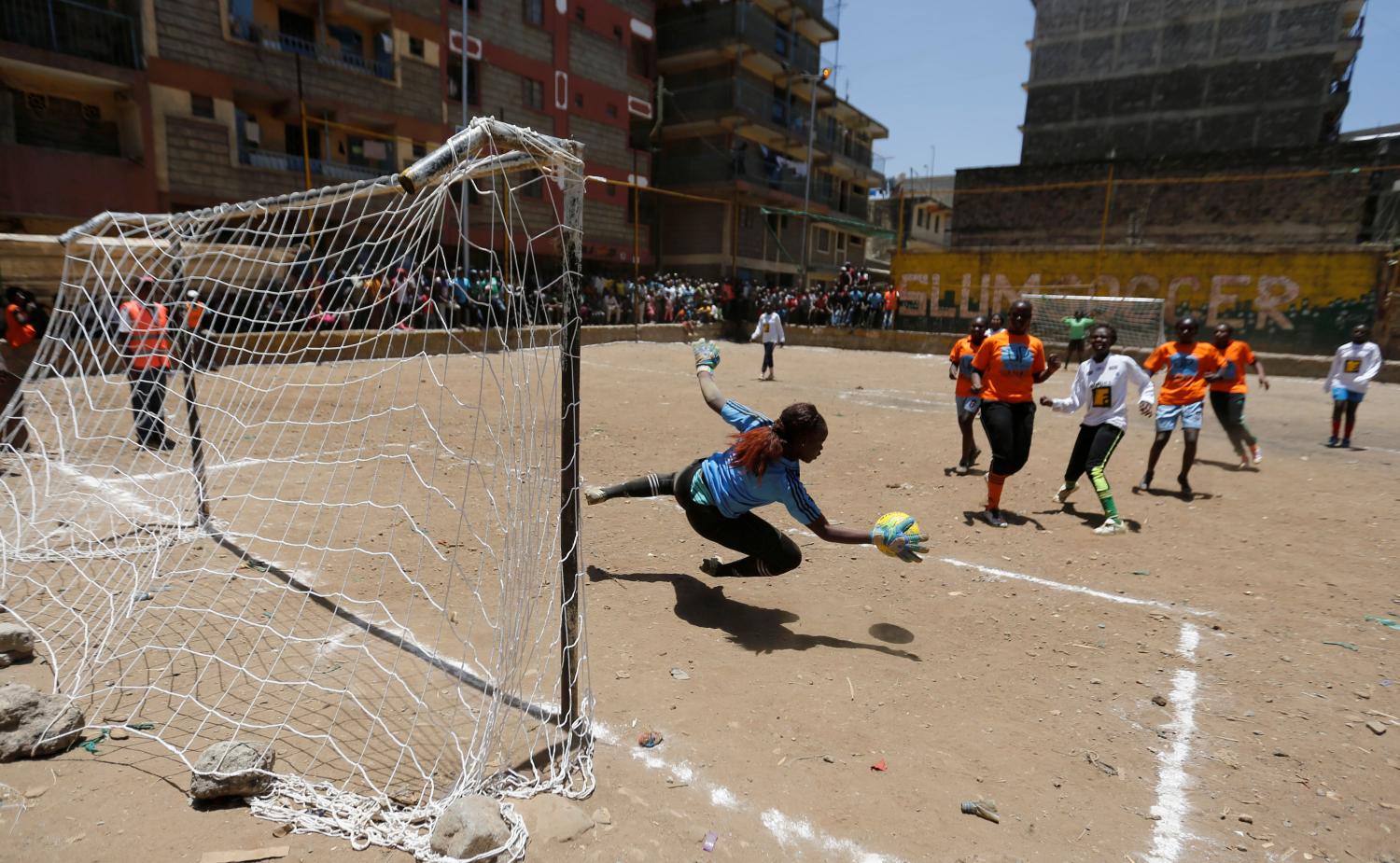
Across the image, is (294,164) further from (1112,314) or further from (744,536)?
(1112,314)

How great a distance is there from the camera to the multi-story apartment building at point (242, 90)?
53.9 ft

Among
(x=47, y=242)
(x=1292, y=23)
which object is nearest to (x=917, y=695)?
(x=47, y=242)

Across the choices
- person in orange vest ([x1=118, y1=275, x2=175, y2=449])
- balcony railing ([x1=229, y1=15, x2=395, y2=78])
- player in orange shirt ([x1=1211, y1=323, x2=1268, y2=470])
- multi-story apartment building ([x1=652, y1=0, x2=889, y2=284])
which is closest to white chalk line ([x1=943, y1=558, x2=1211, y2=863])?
player in orange shirt ([x1=1211, y1=323, x2=1268, y2=470])

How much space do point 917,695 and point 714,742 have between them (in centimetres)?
102

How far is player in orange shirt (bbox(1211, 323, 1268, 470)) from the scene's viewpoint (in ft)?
24.8

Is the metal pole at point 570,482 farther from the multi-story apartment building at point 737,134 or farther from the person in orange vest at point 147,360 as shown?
the multi-story apartment building at point 737,134

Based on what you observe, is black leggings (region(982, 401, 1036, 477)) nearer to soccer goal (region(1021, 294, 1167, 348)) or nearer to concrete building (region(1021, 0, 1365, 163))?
soccer goal (region(1021, 294, 1167, 348))

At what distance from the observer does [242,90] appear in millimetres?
19297

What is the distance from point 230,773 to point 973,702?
9.71 feet

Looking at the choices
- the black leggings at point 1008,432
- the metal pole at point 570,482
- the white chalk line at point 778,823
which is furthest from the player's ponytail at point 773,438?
the black leggings at point 1008,432

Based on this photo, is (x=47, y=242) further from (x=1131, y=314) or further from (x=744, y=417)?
(x=1131, y=314)

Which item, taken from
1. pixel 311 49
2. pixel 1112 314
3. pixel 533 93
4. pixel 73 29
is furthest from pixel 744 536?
pixel 533 93

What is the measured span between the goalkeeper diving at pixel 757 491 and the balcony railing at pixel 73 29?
67.7ft

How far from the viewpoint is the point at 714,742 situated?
2.91 m
